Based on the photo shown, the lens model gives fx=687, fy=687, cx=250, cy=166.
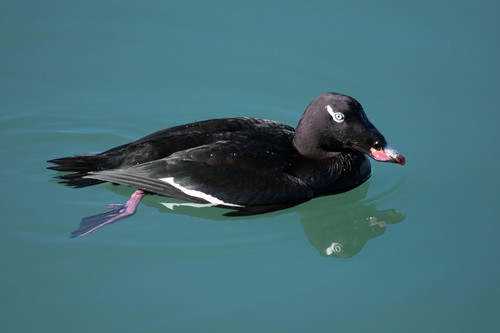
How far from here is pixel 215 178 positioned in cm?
525

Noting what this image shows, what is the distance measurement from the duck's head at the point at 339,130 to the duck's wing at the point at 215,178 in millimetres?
481

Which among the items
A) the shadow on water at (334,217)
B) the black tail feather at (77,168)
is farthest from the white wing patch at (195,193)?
the black tail feather at (77,168)

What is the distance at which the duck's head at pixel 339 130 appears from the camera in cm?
559

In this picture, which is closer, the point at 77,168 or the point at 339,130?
the point at 77,168

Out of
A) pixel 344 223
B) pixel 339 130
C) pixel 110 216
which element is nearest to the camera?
pixel 110 216

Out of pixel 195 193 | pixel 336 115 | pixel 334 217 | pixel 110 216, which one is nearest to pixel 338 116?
pixel 336 115

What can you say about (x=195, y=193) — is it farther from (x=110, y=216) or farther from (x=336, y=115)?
(x=336, y=115)

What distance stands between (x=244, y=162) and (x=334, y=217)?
875 millimetres

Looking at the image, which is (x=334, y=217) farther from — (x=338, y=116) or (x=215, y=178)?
(x=215, y=178)

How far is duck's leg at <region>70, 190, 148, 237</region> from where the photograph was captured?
16.6 feet

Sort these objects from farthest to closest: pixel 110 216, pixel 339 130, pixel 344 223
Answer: pixel 339 130 → pixel 344 223 → pixel 110 216

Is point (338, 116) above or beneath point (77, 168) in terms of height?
above

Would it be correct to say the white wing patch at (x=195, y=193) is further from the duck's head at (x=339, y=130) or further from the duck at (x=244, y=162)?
the duck's head at (x=339, y=130)

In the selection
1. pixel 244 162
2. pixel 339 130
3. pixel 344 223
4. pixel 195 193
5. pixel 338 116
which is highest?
pixel 338 116
